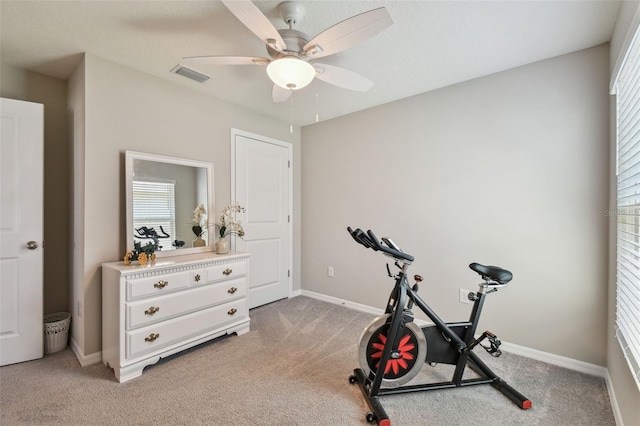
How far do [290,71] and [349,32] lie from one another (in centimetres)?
39

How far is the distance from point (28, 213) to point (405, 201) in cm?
336

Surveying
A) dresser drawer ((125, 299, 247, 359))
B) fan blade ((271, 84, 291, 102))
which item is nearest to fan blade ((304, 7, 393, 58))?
fan blade ((271, 84, 291, 102))

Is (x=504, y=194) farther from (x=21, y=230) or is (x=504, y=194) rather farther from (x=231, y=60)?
(x=21, y=230)

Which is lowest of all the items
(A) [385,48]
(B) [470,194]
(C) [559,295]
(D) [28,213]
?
(C) [559,295]

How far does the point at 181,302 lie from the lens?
2.33 metres

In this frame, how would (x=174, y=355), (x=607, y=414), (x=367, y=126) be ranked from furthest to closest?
(x=367, y=126)
(x=174, y=355)
(x=607, y=414)

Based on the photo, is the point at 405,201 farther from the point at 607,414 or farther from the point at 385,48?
the point at 607,414

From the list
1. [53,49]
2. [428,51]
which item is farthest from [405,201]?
[53,49]

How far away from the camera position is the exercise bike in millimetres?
1762

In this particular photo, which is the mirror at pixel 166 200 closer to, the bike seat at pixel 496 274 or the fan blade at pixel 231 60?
the fan blade at pixel 231 60

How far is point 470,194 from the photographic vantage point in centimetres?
266

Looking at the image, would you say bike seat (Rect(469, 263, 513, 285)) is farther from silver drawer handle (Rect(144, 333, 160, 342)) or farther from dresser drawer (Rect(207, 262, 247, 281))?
silver drawer handle (Rect(144, 333, 160, 342))

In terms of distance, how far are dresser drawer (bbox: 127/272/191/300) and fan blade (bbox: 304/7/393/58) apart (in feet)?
6.36

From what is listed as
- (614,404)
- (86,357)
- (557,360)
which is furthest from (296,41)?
(557,360)
